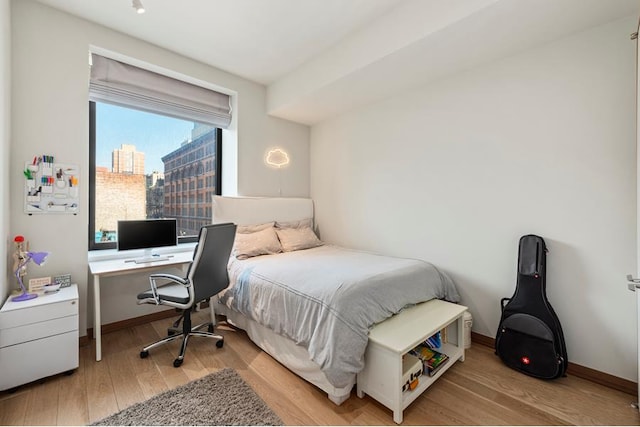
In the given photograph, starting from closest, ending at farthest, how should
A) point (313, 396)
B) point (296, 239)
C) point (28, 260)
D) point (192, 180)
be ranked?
point (313, 396), point (28, 260), point (296, 239), point (192, 180)

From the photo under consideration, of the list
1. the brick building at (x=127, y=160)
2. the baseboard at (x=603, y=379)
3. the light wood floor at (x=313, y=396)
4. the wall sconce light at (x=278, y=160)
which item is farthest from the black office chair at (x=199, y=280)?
the baseboard at (x=603, y=379)

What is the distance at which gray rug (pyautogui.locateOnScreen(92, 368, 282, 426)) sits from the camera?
5.24 feet

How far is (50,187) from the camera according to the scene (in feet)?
7.58

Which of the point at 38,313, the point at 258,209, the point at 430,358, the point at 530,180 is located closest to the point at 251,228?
the point at 258,209

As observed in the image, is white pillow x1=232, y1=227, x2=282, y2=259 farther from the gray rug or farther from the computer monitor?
the gray rug

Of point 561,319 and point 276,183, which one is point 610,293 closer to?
point 561,319

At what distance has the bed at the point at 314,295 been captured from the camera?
173cm

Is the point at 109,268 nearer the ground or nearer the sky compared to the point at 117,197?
nearer the ground

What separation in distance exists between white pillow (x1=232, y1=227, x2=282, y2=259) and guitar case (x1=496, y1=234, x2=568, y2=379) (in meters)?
2.22

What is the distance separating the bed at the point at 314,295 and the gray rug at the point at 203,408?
14.9 inches

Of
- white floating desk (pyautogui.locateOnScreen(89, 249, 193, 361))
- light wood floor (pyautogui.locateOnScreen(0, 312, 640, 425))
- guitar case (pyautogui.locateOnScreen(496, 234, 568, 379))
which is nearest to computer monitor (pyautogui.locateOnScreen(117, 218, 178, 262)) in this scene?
white floating desk (pyautogui.locateOnScreen(89, 249, 193, 361))

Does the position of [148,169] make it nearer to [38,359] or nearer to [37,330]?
[37,330]

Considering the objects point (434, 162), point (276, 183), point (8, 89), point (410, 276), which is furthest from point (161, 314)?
point (434, 162)

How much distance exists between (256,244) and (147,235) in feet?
3.48
